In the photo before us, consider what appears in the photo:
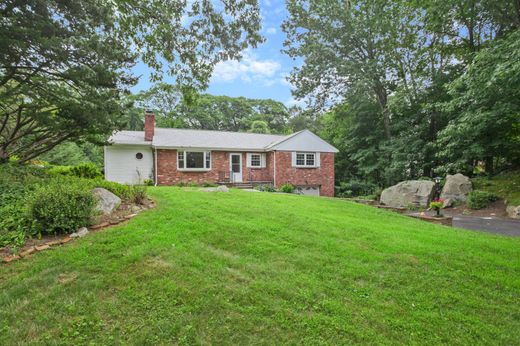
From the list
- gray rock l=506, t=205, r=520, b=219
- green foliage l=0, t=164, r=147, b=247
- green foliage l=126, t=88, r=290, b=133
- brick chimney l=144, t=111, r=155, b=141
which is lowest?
gray rock l=506, t=205, r=520, b=219

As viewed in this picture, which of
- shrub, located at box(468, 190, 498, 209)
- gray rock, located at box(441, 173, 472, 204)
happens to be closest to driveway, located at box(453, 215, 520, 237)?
shrub, located at box(468, 190, 498, 209)

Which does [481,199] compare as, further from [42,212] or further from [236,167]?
[42,212]

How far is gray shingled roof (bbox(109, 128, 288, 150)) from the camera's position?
15789 millimetres

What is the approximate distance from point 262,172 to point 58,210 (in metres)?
14.6

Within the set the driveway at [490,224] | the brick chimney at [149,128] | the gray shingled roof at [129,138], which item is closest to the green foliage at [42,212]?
the driveway at [490,224]

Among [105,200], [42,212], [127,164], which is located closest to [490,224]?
[105,200]

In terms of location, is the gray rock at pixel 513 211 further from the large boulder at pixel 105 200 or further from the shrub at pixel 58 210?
the shrub at pixel 58 210

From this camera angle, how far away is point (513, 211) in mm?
9492

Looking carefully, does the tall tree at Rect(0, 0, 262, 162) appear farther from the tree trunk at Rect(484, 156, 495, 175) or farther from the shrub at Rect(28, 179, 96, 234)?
the tree trunk at Rect(484, 156, 495, 175)

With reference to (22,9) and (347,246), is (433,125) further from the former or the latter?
(22,9)

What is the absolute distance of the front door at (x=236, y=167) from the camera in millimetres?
17547

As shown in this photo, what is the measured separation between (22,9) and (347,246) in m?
7.47

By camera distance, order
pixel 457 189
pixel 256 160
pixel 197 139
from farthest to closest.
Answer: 1. pixel 256 160
2. pixel 197 139
3. pixel 457 189

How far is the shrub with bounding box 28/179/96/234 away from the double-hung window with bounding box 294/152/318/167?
1487 centimetres
